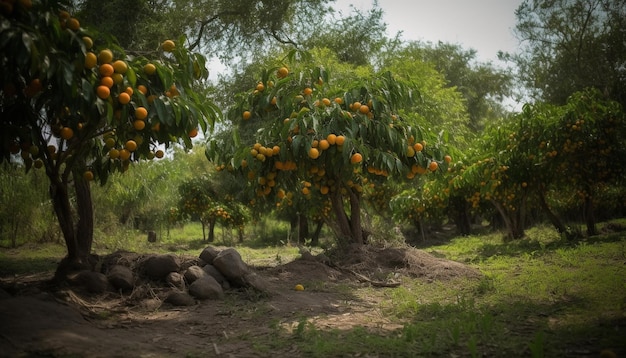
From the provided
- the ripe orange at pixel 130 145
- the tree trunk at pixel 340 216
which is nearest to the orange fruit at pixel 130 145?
the ripe orange at pixel 130 145

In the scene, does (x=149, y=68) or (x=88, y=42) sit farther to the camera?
(x=149, y=68)

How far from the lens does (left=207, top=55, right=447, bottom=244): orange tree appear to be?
5996 mm

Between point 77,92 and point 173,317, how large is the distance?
253 cm

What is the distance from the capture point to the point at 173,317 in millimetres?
4734

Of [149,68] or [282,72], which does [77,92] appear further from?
[282,72]

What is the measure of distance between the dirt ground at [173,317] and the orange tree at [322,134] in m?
1.74

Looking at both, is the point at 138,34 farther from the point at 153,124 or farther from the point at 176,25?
the point at 153,124

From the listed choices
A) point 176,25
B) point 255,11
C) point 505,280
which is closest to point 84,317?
point 505,280

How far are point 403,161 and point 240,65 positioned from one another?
894 cm

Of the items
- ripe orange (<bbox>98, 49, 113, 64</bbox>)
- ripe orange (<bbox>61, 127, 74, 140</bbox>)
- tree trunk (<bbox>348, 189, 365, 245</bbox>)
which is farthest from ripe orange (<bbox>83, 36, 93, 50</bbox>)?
tree trunk (<bbox>348, 189, 365, 245</bbox>)

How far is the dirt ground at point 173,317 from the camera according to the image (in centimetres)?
346

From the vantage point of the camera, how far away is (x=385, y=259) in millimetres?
7895

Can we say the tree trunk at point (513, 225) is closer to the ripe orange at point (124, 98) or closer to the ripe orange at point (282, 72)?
the ripe orange at point (282, 72)

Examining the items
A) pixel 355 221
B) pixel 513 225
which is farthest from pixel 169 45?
pixel 513 225
